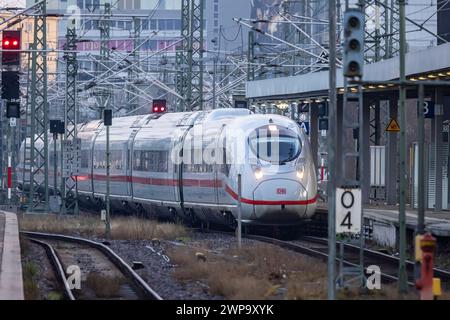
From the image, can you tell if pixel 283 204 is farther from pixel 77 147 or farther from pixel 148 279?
pixel 77 147

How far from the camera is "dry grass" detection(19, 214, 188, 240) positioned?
101ft

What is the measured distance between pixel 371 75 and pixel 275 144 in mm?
6457

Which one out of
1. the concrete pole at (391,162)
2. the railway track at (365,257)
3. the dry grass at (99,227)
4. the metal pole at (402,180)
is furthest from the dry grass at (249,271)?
the concrete pole at (391,162)

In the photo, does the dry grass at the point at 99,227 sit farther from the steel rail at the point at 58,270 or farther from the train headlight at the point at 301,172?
the train headlight at the point at 301,172

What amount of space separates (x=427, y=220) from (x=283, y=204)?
352 cm

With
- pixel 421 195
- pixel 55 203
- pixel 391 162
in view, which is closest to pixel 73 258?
pixel 421 195

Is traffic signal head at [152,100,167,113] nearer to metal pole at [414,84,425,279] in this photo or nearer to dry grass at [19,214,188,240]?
dry grass at [19,214,188,240]

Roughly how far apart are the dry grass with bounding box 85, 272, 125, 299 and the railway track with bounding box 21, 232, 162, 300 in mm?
245

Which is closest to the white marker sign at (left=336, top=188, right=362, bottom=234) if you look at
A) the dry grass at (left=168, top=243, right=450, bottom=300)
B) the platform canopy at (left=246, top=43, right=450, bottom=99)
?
the dry grass at (left=168, top=243, right=450, bottom=300)

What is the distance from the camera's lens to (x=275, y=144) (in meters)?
28.2

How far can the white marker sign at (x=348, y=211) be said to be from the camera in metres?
14.6

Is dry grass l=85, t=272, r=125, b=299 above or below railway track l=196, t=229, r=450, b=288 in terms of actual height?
above

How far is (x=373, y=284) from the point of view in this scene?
57.9ft

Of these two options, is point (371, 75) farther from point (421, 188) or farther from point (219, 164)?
point (421, 188)
